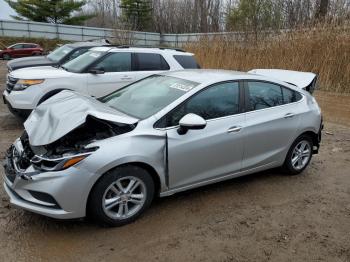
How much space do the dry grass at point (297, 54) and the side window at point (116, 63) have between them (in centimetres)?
759

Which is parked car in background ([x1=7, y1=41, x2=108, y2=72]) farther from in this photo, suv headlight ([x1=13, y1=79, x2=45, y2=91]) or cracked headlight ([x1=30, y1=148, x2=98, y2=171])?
cracked headlight ([x1=30, y1=148, x2=98, y2=171])

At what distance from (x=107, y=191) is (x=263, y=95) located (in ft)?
8.18

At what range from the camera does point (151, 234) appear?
12.3 feet

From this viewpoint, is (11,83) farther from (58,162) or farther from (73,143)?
(58,162)

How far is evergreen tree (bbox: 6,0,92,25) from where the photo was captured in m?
45.1

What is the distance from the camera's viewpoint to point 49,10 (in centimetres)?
4553

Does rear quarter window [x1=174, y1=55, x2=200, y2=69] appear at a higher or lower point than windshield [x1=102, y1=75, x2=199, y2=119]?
lower

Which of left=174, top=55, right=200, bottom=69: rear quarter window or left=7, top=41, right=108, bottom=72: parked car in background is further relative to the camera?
left=7, top=41, right=108, bottom=72: parked car in background

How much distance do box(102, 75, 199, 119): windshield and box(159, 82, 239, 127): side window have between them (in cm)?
16

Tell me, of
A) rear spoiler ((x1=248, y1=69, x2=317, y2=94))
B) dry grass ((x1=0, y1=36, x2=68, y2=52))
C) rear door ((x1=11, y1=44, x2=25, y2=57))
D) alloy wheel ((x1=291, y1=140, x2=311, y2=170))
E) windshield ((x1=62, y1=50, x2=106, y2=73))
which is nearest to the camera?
alloy wheel ((x1=291, y1=140, x2=311, y2=170))

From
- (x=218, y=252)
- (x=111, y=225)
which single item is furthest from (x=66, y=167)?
(x=218, y=252)

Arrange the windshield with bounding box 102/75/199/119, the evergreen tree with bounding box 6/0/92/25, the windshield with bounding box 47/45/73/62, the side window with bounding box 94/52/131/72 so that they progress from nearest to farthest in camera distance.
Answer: the windshield with bounding box 102/75/199/119 < the side window with bounding box 94/52/131/72 < the windshield with bounding box 47/45/73/62 < the evergreen tree with bounding box 6/0/92/25

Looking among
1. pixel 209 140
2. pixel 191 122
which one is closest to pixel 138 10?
pixel 209 140

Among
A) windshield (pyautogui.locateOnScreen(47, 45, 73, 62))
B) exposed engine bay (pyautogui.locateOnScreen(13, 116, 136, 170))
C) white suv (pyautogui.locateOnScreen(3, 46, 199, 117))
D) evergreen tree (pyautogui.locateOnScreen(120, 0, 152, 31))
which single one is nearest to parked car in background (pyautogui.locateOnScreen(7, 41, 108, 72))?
windshield (pyautogui.locateOnScreen(47, 45, 73, 62))
